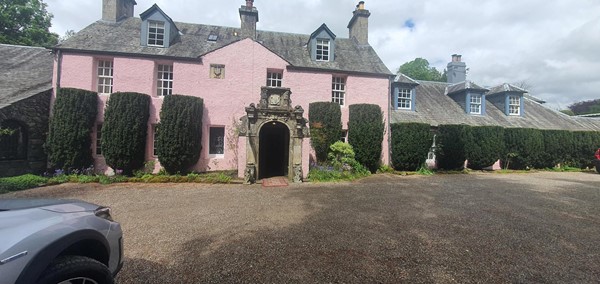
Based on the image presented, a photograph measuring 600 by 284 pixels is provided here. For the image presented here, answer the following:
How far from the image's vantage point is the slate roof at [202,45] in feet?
40.5

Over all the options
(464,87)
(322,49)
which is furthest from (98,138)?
(464,87)

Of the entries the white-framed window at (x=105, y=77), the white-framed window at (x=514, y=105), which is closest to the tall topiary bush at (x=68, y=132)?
the white-framed window at (x=105, y=77)

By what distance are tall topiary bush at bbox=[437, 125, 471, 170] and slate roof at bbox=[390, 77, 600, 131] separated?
4.69ft

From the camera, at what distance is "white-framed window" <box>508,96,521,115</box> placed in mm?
18516

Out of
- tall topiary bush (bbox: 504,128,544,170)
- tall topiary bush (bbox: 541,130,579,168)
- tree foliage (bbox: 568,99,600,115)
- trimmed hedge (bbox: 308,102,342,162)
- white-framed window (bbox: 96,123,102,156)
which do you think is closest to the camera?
white-framed window (bbox: 96,123,102,156)

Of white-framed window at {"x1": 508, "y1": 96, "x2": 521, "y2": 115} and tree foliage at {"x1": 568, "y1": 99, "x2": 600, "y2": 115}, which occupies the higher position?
tree foliage at {"x1": 568, "y1": 99, "x2": 600, "y2": 115}

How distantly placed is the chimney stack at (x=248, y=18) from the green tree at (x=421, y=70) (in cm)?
2480

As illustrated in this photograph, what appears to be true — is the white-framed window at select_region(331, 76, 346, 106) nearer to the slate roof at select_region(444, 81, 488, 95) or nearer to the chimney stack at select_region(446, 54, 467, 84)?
the slate roof at select_region(444, 81, 488, 95)

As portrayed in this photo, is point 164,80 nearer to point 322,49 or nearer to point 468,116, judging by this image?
point 322,49

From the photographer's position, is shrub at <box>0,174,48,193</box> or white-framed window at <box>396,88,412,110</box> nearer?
shrub at <box>0,174,48,193</box>

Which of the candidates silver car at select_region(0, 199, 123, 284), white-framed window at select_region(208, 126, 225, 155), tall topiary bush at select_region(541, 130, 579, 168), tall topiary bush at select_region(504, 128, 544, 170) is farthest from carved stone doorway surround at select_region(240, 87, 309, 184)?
tall topiary bush at select_region(541, 130, 579, 168)

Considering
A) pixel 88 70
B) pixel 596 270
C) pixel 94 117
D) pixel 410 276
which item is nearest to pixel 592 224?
pixel 596 270

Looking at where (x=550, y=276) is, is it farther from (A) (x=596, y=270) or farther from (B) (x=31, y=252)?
(B) (x=31, y=252)

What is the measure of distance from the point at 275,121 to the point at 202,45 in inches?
285
